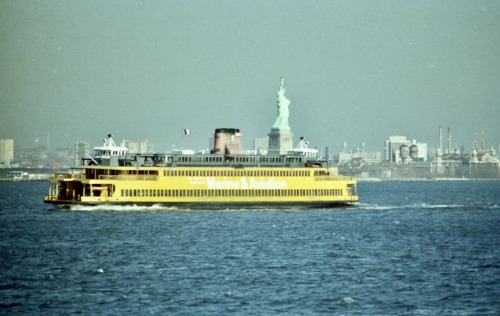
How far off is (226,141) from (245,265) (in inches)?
2042

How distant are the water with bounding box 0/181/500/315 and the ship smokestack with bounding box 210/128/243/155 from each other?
17770mm

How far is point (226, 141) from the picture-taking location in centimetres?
10375

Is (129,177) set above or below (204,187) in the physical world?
above

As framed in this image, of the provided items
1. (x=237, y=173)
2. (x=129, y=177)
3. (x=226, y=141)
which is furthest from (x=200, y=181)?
(x=226, y=141)

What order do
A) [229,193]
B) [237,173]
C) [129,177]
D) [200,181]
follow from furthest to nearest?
[237,173], [229,193], [200,181], [129,177]

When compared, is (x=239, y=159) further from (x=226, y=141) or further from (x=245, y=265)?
(x=245, y=265)

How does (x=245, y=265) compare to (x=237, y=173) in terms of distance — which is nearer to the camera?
(x=245, y=265)

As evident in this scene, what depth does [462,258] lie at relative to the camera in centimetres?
5691

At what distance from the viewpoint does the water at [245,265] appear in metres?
41.2

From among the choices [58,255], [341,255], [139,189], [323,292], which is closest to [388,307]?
[323,292]

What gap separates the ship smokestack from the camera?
103 m

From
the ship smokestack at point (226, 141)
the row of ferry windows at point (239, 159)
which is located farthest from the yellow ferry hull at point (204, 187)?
the ship smokestack at point (226, 141)

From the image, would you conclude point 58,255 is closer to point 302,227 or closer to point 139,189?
point 302,227

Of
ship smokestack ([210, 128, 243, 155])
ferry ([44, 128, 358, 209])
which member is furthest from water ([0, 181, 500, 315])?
ship smokestack ([210, 128, 243, 155])
